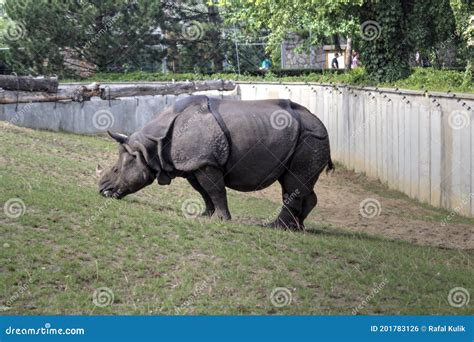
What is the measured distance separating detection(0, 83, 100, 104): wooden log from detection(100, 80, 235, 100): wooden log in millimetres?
689

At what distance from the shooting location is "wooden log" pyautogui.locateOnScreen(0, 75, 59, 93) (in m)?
23.9

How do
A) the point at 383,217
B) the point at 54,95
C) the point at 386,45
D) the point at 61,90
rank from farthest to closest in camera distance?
the point at 386,45 → the point at 61,90 → the point at 54,95 → the point at 383,217

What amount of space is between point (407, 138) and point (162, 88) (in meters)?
11.3

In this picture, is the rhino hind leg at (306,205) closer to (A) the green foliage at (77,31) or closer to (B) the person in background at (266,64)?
(A) the green foliage at (77,31)

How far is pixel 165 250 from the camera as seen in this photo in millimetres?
11250

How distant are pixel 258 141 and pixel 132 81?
84.5ft

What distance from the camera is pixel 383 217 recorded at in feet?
61.9

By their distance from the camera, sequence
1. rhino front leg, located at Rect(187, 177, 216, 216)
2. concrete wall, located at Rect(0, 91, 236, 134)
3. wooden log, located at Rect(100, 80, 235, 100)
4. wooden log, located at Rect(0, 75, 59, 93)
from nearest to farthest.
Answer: rhino front leg, located at Rect(187, 177, 216, 216), wooden log, located at Rect(0, 75, 59, 93), concrete wall, located at Rect(0, 91, 236, 134), wooden log, located at Rect(100, 80, 235, 100)

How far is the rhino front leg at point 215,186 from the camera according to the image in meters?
14.1

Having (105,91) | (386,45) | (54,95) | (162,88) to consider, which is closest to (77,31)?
(162,88)

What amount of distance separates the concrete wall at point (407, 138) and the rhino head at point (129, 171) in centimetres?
693

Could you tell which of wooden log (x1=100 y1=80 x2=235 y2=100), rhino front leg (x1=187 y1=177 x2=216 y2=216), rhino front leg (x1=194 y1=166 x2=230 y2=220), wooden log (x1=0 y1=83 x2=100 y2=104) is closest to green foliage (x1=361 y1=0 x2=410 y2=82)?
wooden log (x1=100 y1=80 x2=235 y2=100)

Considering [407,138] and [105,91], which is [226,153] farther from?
[105,91]

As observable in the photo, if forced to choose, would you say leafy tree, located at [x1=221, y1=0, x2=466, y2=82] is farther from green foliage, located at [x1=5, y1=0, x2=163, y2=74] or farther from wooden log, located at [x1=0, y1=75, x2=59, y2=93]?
green foliage, located at [x1=5, y1=0, x2=163, y2=74]
